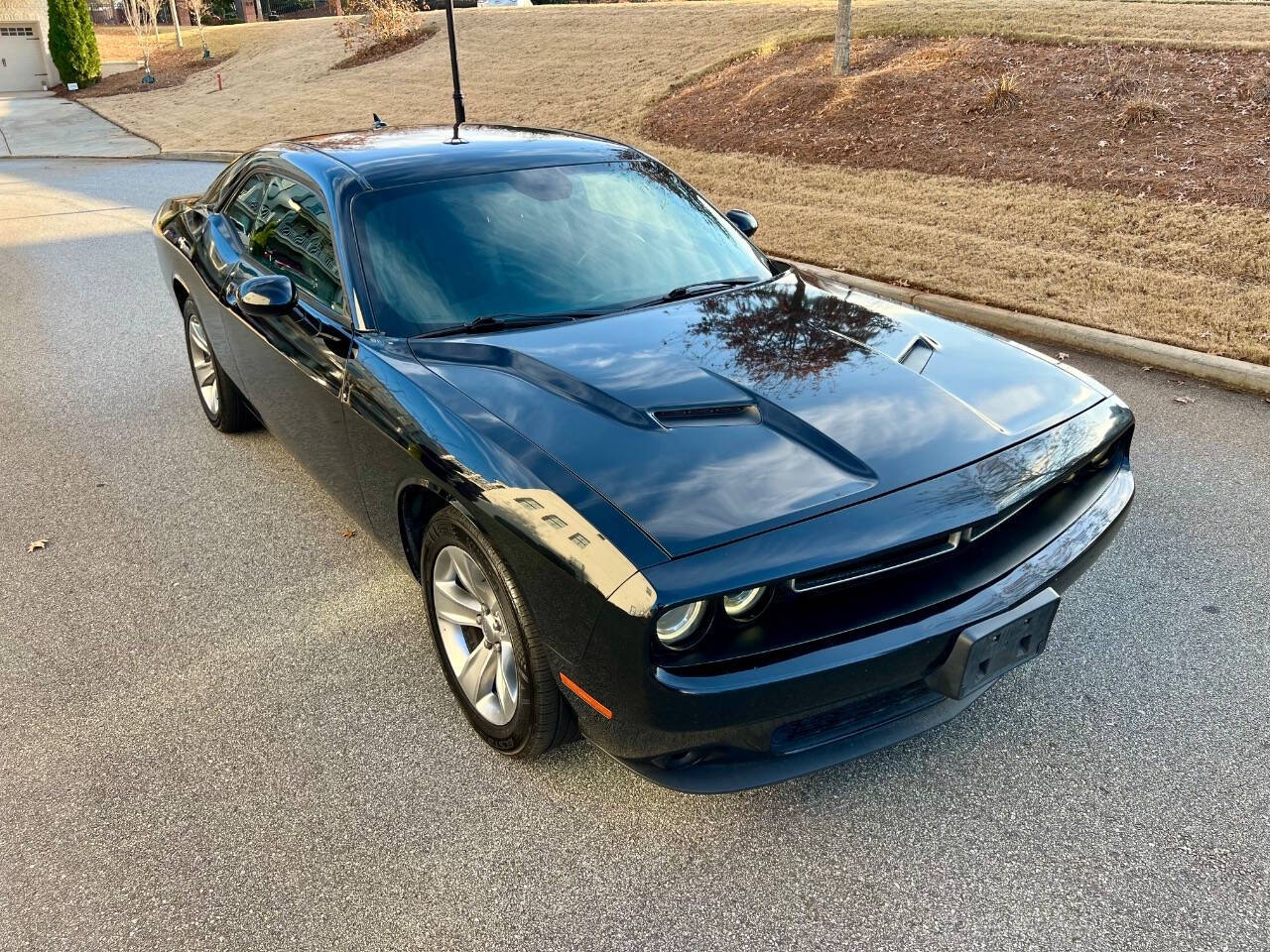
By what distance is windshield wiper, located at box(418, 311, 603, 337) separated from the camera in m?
3.17

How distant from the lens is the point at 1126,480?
3.05m

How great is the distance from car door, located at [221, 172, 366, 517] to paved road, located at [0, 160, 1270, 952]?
527mm

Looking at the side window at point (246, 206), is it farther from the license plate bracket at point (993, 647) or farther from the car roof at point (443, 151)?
the license plate bracket at point (993, 647)

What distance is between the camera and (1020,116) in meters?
10.9

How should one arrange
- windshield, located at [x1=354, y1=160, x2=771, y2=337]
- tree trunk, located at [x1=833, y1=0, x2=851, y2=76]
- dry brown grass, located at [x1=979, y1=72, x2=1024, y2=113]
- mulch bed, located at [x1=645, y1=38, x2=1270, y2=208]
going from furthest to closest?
tree trunk, located at [x1=833, y1=0, x2=851, y2=76], dry brown grass, located at [x1=979, y1=72, x2=1024, y2=113], mulch bed, located at [x1=645, y1=38, x2=1270, y2=208], windshield, located at [x1=354, y1=160, x2=771, y2=337]

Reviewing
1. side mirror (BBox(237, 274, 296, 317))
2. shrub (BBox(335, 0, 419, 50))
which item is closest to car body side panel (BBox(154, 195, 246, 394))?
side mirror (BBox(237, 274, 296, 317))

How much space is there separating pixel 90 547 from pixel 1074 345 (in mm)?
5685

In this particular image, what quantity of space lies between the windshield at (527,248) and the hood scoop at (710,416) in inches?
32.5

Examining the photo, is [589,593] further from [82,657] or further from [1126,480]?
[82,657]

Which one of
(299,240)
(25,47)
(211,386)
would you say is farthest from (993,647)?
(25,47)

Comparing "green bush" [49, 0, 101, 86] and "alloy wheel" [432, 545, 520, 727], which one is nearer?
"alloy wheel" [432, 545, 520, 727]

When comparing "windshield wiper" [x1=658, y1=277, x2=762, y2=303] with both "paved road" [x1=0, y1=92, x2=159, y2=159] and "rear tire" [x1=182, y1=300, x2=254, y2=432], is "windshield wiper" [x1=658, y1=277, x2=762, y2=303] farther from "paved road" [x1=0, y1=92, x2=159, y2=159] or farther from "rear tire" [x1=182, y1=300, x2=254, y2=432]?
"paved road" [x1=0, y1=92, x2=159, y2=159]

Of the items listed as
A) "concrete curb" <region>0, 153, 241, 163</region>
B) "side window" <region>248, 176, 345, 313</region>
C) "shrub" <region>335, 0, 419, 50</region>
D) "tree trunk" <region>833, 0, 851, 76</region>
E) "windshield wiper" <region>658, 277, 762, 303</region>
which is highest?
"shrub" <region>335, 0, 419, 50</region>

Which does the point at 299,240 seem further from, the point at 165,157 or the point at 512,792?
the point at 165,157
